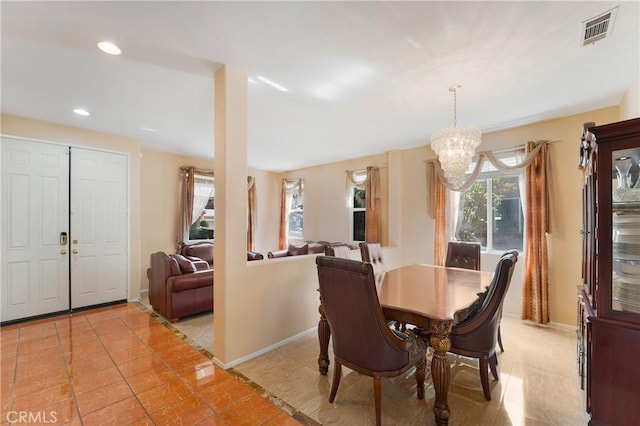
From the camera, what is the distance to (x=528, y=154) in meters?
3.60

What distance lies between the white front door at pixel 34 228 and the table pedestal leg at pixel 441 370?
4820 mm

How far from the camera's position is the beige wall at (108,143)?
11.6 ft

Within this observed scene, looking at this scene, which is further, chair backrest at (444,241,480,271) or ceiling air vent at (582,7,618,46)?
chair backrest at (444,241,480,271)

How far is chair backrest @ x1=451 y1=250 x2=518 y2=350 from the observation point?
6.31 ft

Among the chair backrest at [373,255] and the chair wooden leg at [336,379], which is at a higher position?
the chair backrest at [373,255]

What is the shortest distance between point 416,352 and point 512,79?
2.64 metres

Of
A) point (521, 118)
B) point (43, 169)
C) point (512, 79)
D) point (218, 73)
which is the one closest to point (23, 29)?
point (218, 73)

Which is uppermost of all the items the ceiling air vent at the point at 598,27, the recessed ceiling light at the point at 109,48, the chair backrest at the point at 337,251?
the recessed ceiling light at the point at 109,48

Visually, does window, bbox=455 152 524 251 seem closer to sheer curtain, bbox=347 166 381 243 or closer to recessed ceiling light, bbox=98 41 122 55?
sheer curtain, bbox=347 166 381 243

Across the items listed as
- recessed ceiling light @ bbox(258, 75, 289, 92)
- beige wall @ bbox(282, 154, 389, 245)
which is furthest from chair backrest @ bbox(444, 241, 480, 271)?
recessed ceiling light @ bbox(258, 75, 289, 92)

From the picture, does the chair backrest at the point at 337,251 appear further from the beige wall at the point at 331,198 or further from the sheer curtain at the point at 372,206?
the beige wall at the point at 331,198

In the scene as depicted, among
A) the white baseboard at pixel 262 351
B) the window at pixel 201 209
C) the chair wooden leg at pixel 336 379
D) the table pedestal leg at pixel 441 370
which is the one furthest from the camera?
the window at pixel 201 209

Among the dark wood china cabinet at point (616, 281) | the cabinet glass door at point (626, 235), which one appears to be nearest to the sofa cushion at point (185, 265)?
the dark wood china cabinet at point (616, 281)

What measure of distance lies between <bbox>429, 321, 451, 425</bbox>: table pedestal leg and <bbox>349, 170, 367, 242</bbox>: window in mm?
4003
